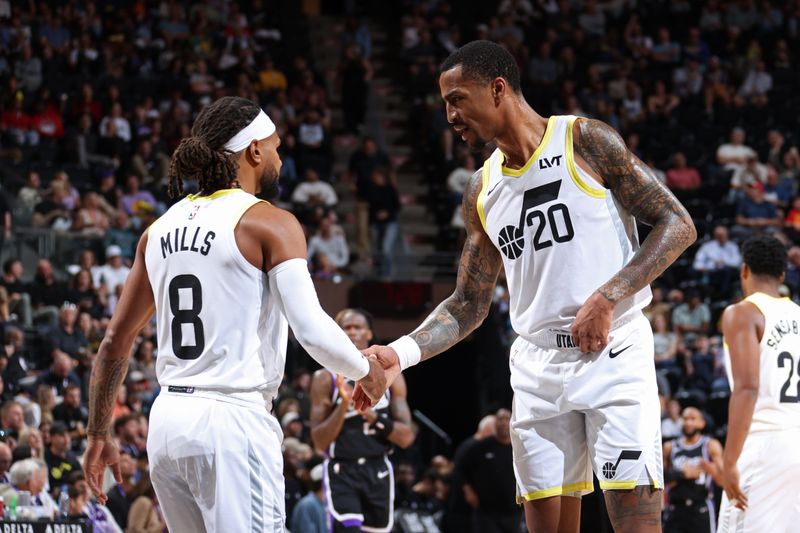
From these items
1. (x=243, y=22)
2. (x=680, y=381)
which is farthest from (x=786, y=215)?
(x=243, y=22)

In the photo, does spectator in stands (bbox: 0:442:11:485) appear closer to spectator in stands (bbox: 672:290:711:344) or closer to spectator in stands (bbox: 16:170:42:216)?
spectator in stands (bbox: 16:170:42:216)

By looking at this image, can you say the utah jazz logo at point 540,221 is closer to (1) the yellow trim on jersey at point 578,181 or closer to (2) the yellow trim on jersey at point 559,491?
(1) the yellow trim on jersey at point 578,181

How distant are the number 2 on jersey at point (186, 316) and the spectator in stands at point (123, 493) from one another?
590cm

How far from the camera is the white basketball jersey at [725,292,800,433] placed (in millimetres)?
6402

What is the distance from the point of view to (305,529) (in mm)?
10781

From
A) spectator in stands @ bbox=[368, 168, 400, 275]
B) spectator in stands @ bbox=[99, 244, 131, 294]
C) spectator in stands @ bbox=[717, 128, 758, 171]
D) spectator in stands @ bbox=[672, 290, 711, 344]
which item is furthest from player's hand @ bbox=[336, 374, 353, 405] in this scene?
spectator in stands @ bbox=[717, 128, 758, 171]

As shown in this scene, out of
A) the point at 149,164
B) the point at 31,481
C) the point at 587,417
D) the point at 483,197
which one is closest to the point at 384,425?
the point at 31,481

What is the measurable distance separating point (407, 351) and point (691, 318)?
11486mm

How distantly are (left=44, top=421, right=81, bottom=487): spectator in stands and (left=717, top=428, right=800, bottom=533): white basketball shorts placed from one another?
237 inches

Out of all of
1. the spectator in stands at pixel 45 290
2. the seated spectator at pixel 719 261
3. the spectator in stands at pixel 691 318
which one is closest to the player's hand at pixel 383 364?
the spectator in stands at pixel 45 290

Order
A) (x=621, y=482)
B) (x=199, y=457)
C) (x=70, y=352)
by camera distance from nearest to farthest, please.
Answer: (x=199, y=457)
(x=621, y=482)
(x=70, y=352)

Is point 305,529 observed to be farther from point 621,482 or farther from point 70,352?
point 621,482

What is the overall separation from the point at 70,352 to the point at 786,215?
36.7 feet

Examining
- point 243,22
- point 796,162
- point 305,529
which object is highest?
point 243,22
